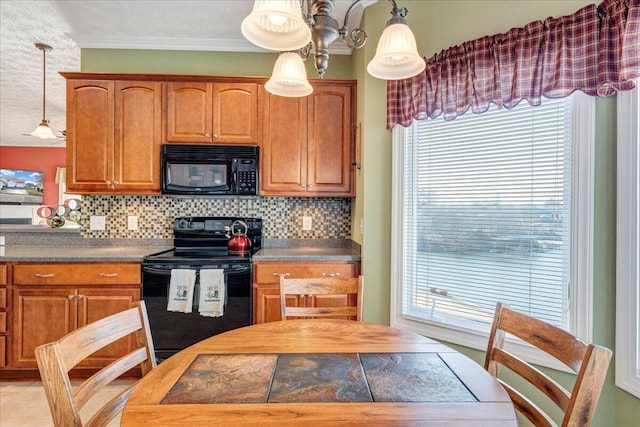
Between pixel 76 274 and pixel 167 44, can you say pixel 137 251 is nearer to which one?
pixel 76 274

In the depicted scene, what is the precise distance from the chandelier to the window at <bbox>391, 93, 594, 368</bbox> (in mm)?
980

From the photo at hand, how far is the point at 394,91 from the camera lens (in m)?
2.29

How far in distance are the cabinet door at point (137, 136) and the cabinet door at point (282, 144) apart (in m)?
0.87

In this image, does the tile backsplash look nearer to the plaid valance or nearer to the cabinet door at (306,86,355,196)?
the cabinet door at (306,86,355,196)

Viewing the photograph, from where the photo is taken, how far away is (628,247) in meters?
1.53

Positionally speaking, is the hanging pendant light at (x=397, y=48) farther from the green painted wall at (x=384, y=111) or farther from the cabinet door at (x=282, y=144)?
the cabinet door at (x=282, y=144)

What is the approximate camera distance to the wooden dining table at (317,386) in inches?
31.7

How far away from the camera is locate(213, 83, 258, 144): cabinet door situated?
280cm

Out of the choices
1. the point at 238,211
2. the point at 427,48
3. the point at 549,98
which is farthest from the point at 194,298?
the point at 549,98

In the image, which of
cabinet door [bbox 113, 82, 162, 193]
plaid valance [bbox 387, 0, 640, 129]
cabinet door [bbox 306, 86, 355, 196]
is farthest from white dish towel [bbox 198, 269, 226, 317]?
plaid valance [bbox 387, 0, 640, 129]

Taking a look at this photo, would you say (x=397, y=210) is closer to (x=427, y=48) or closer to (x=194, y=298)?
(x=427, y=48)

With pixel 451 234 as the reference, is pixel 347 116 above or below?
above

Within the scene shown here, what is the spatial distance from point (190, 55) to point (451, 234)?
2.70 meters

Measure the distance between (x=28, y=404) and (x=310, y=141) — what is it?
8.78ft
